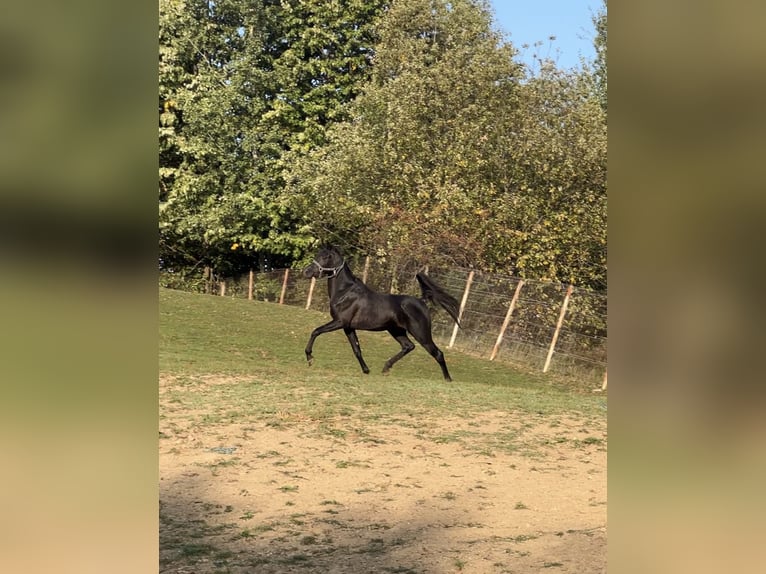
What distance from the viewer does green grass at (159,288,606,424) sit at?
9.70 meters

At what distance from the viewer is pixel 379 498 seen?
6125 mm

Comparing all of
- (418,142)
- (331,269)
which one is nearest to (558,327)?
(331,269)

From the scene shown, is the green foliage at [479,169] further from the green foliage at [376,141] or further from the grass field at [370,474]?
the grass field at [370,474]

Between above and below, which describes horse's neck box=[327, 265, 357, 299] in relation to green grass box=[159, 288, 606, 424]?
above

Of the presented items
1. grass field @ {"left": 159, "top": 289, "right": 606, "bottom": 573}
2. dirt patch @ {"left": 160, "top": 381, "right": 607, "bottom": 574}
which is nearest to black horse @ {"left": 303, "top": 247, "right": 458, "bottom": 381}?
grass field @ {"left": 159, "top": 289, "right": 606, "bottom": 573}

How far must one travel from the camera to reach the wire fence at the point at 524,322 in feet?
56.2

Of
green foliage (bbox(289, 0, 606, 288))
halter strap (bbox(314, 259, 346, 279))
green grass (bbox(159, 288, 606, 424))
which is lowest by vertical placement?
green grass (bbox(159, 288, 606, 424))

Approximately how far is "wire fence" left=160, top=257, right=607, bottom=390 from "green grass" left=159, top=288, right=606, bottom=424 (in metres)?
0.54

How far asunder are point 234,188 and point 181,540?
1117 inches

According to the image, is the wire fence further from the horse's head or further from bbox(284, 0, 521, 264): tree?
the horse's head

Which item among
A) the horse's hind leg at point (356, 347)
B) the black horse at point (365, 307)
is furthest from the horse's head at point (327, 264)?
the horse's hind leg at point (356, 347)

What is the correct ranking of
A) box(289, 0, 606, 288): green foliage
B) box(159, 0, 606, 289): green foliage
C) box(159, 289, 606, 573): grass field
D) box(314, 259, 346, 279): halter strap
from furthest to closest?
box(159, 0, 606, 289): green foliage, box(289, 0, 606, 288): green foliage, box(314, 259, 346, 279): halter strap, box(159, 289, 606, 573): grass field
